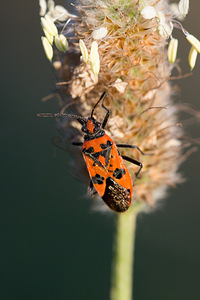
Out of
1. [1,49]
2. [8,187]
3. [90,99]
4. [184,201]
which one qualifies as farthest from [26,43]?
[90,99]

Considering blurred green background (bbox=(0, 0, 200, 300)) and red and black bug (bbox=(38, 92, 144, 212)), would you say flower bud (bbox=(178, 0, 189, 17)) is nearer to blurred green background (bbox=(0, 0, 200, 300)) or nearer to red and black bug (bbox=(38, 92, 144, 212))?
red and black bug (bbox=(38, 92, 144, 212))

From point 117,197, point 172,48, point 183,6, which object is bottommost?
point 117,197

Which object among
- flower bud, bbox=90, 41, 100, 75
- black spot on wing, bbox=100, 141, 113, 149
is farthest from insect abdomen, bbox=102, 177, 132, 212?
flower bud, bbox=90, 41, 100, 75

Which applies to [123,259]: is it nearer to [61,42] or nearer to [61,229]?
[61,42]

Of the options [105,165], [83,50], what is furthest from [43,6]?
[105,165]

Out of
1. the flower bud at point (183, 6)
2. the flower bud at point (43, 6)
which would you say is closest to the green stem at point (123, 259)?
the flower bud at point (183, 6)

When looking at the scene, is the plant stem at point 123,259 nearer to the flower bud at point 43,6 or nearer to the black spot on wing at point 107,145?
the black spot on wing at point 107,145

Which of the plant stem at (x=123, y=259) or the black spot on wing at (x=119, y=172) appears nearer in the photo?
the black spot on wing at (x=119, y=172)

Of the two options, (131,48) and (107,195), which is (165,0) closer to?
(131,48)
